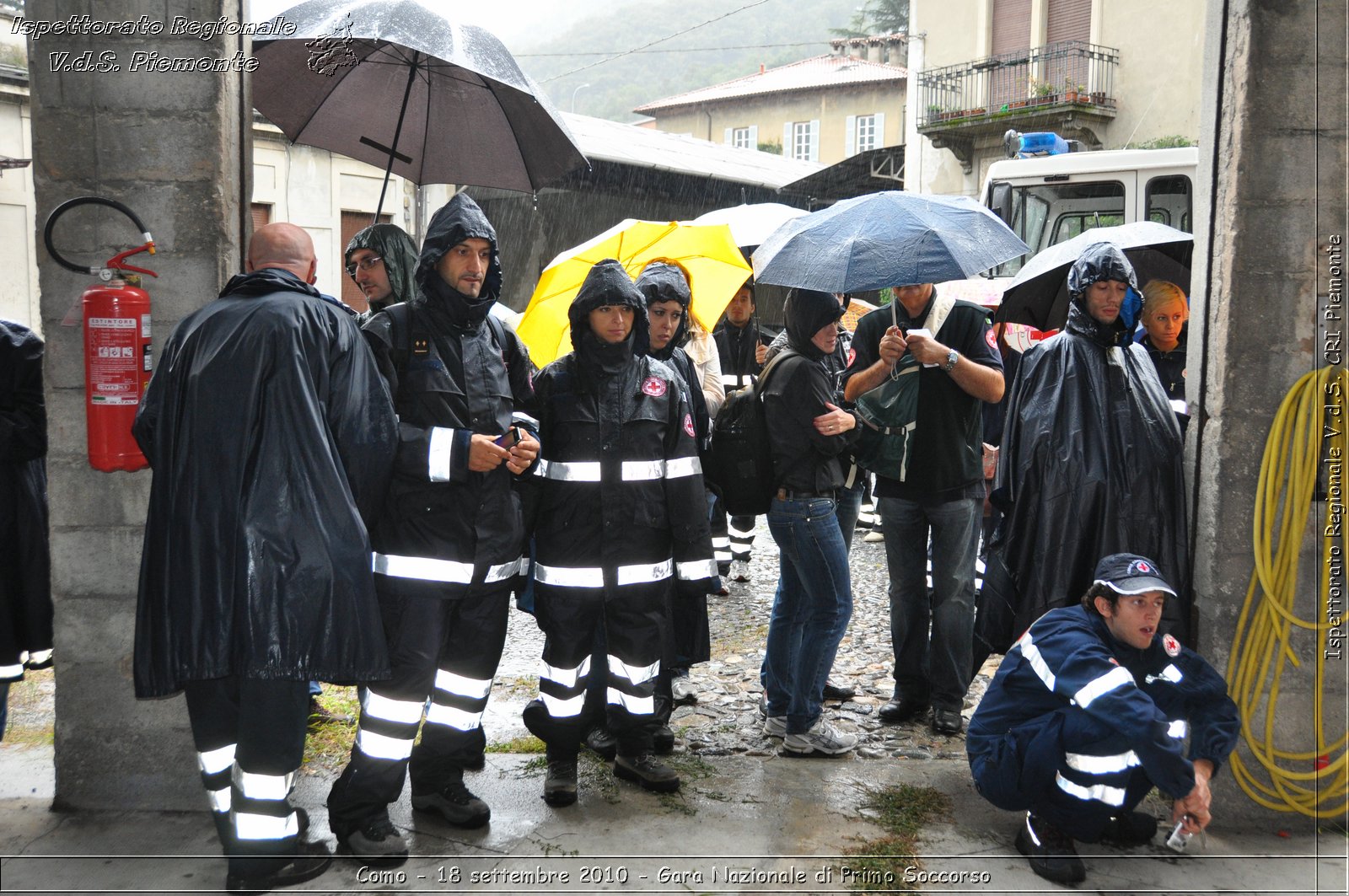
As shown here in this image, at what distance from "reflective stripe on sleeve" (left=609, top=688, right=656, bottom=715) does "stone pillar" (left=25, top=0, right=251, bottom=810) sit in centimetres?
158

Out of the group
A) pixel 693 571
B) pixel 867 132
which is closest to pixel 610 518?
pixel 693 571

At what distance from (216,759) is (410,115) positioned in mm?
2982

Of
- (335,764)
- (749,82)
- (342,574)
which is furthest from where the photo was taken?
(749,82)

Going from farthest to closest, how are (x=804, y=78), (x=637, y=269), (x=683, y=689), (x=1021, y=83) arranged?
1. (x=804, y=78)
2. (x=1021, y=83)
3. (x=637, y=269)
4. (x=683, y=689)

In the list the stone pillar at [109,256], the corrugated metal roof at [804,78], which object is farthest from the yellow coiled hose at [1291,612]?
the corrugated metal roof at [804,78]

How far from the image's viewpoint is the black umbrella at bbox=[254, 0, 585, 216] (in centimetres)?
475

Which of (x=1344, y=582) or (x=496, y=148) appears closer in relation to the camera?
(x=1344, y=582)

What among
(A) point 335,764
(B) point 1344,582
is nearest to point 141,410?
(A) point 335,764

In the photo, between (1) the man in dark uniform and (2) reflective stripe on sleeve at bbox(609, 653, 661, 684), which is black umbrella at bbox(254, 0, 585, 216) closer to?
(1) the man in dark uniform

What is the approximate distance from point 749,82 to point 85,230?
35.1 metres

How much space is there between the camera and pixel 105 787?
13.0ft

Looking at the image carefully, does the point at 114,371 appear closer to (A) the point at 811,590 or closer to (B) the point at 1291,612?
(A) the point at 811,590

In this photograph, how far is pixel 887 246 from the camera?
4.52m

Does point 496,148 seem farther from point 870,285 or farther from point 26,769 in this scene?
point 26,769
